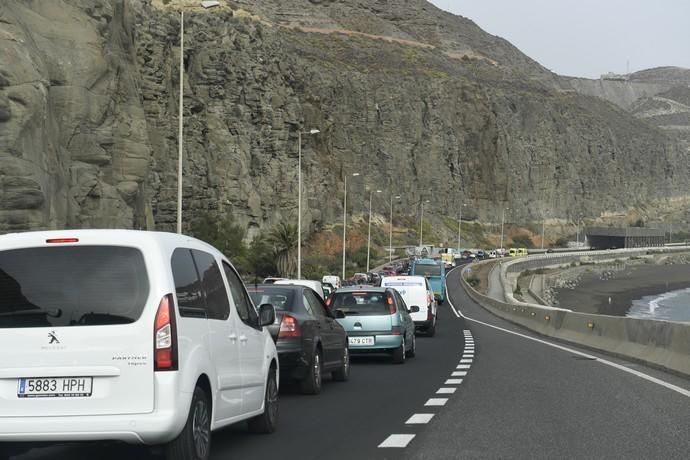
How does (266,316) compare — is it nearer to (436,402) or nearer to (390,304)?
(436,402)

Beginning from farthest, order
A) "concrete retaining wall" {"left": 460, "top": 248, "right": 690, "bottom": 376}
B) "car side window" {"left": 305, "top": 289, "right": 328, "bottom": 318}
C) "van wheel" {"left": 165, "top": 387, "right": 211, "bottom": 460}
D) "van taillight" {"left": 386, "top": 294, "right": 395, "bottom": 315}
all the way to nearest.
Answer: "van taillight" {"left": 386, "top": 294, "right": 395, "bottom": 315} → "concrete retaining wall" {"left": 460, "top": 248, "right": 690, "bottom": 376} → "car side window" {"left": 305, "top": 289, "right": 328, "bottom": 318} → "van wheel" {"left": 165, "top": 387, "right": 211, "bottom": 460}

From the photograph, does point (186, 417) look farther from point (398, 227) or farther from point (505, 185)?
point (505, 185)

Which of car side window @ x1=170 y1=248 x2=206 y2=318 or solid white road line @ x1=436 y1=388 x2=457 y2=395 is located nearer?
car side window @ x1=170 y1=248 x2=206 y2=318

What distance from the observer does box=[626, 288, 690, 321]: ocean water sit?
336 feet

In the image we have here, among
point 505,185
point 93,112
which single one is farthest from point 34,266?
point 505,185

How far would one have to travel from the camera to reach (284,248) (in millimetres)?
81875

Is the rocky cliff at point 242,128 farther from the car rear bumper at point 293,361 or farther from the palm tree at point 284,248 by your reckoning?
the car rear bumper at point 293,361

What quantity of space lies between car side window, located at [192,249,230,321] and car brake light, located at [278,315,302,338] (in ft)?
16.0

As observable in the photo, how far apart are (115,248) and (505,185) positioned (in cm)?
16535

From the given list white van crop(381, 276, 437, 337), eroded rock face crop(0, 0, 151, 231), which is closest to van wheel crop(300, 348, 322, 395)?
white van crop(381, 276, 437, 337)

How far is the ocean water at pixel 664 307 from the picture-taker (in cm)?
10229

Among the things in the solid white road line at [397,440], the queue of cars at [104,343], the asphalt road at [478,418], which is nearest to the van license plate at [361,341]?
the asphalt road at [478,418]

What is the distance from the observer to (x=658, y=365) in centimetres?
1908

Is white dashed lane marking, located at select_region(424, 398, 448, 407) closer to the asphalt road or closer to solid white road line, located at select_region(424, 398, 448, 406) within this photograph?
solid white road line, located at select_region(424, 398, 448, 406)
